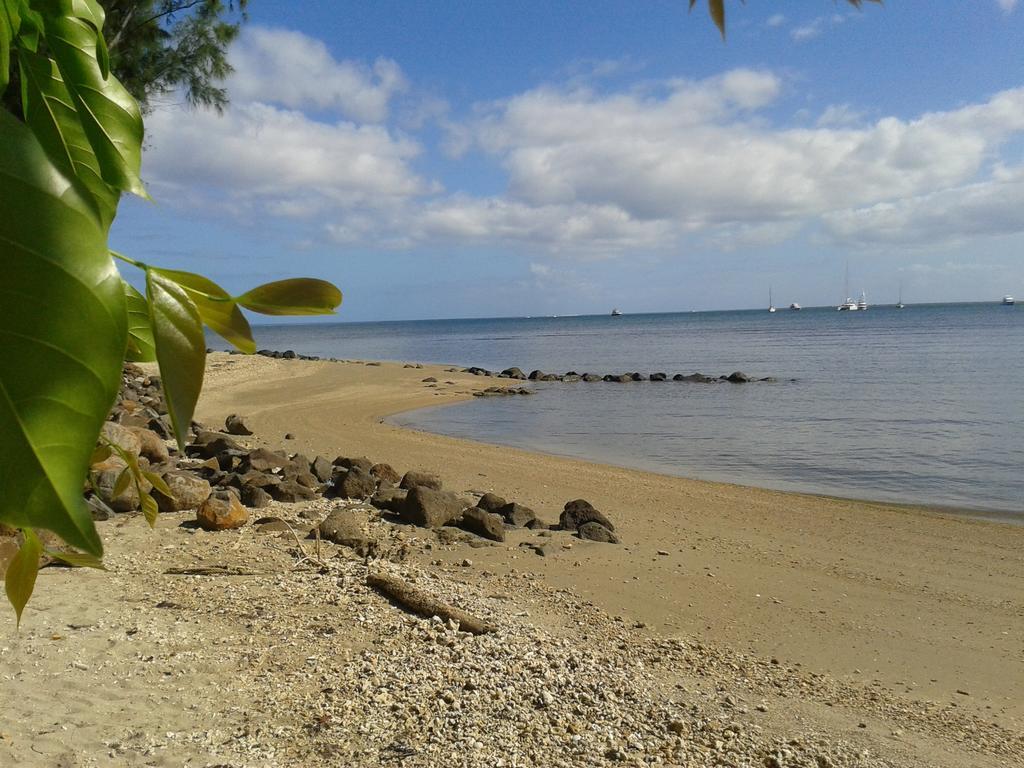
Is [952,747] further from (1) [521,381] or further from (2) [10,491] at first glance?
(1) [521,381]

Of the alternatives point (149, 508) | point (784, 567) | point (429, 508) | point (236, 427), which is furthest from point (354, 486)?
point (149, 508)

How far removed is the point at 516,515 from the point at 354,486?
167cm

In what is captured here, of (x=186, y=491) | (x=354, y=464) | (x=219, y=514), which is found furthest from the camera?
(x=354, y=464)

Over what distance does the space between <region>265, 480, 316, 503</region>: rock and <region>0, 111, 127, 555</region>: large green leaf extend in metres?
7.90

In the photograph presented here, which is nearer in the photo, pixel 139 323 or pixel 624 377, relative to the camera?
pixel 139 323

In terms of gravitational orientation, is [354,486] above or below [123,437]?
below

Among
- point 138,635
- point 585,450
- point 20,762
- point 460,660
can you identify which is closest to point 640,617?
point 460,660

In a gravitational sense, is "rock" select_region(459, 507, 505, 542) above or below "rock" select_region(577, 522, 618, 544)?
above

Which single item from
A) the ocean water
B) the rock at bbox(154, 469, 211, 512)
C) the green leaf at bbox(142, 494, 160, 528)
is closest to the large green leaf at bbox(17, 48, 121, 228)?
the green leaf at bbox(142, 494, 160, 528)

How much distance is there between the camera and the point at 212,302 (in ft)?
1.03

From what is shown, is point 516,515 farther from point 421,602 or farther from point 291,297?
point 291,297

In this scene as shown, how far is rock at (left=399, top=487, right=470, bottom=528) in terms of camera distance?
7.28 m

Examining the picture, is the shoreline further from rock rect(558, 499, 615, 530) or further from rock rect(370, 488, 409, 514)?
rock rect(370, 488, 409, 514)

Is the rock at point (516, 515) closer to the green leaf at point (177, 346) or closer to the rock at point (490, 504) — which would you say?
the rock at point (490, 504)
